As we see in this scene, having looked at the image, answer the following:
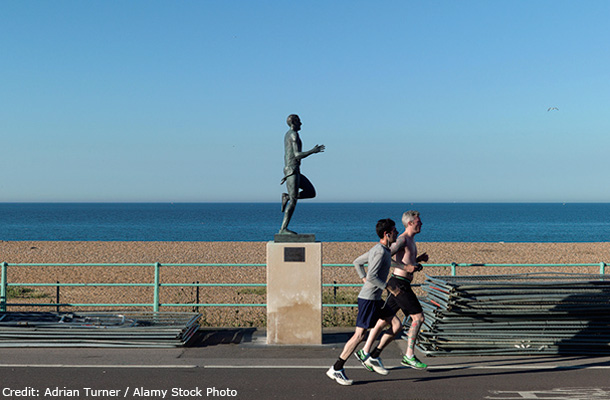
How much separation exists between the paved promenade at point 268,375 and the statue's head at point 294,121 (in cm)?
329

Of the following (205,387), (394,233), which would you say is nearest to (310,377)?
(205,387)

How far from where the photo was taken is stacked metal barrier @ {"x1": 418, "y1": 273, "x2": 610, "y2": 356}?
889 centimetres

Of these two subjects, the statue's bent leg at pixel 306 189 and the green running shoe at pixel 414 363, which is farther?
the statue's bent leg at pixel 306 189

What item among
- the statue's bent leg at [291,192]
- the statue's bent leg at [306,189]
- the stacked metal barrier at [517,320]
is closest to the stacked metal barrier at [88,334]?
the statue's bent leg at [291,192]

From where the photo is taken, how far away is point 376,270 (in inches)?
290

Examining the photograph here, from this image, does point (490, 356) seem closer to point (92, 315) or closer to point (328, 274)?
point (92, 315)

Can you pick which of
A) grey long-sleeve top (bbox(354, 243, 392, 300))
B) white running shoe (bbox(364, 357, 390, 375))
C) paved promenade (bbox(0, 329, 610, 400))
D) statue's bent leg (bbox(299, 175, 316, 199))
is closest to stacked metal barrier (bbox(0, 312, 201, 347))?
paved promenade (bbox(0, 329, 610, 400))

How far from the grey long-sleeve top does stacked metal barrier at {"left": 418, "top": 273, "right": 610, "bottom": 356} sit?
1.82m

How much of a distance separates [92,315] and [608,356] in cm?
787

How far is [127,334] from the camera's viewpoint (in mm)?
9422

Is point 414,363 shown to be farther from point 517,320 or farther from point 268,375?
point 517,320

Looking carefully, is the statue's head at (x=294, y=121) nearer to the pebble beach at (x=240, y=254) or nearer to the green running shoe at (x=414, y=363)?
the green running shoe at (x=414, y=363)

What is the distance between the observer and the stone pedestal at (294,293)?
9586mm

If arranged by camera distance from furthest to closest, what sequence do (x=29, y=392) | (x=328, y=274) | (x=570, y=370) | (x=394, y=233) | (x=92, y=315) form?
(x=328, y=274), (x=92, y=315), (x=570, y=370), (x=394, y=233), (x=29, y=392)
